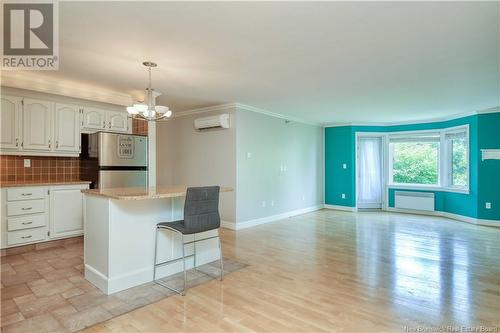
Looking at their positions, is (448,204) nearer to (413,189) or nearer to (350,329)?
(413,189)

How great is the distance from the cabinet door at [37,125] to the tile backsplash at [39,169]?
0.38 m

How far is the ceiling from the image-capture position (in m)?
2.08

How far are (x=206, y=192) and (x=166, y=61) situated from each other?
60.4 inches

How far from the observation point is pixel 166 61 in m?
3.09

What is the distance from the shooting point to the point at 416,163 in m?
7.18

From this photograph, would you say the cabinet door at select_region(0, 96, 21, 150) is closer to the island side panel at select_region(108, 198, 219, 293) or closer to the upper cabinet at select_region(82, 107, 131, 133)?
the upper cabinet at select_region(82, 107, 131, 133)

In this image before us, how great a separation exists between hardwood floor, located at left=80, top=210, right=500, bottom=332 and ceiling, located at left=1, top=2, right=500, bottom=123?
91.6 inches

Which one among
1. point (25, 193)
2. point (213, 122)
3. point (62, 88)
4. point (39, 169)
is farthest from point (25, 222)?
point (213, 122)

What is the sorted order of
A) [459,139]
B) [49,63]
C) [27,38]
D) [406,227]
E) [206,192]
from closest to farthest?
[27,38], [206,192], [49,63], [406,227], [459,139]

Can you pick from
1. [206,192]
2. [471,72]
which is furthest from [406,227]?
[206,192]

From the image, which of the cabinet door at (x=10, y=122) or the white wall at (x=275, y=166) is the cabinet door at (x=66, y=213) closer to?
the cabinet door at (x=10, y=122)

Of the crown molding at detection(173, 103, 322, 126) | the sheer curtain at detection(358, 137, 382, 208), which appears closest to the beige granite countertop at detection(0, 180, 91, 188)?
the crown molding at detection(173, 103, 322, 126)

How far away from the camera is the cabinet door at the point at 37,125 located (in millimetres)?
3904

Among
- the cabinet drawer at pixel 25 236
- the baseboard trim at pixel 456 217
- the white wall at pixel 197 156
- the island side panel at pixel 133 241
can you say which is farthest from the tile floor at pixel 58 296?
the baseboard trim at pixel 456 217
